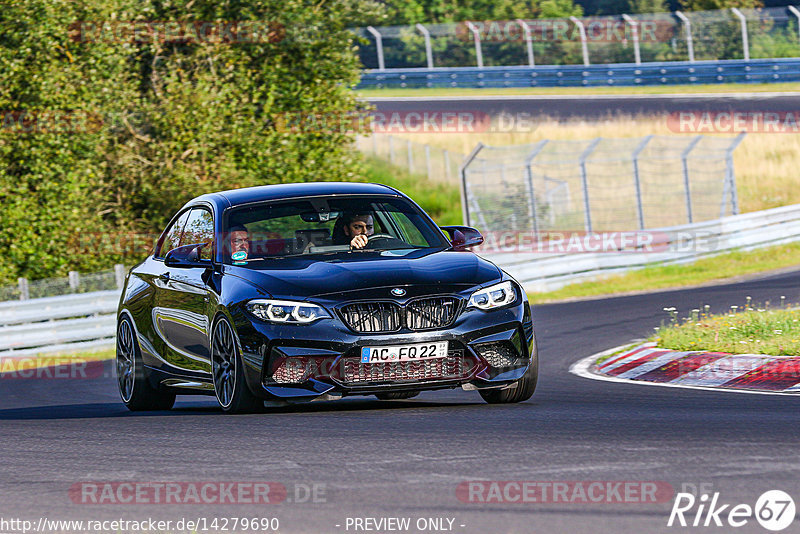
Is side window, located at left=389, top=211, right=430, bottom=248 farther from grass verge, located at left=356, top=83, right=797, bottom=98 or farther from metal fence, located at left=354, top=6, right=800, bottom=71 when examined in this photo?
grass verge, located at left=356, top=83, right=797, bottom=98

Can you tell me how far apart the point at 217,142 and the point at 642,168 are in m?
15.6

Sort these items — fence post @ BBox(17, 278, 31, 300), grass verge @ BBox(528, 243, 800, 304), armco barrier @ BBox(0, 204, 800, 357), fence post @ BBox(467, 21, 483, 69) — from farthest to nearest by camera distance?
fence post @ BBox(467, 21, 483, 69)
grass verge @ BBox(528, 243, 800, 304)
fence post @ BBox(17, 278, 31, 300)
armco barrier @ BBox(0, 204, 800, 357)

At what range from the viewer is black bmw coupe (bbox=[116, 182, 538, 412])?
8.28 m

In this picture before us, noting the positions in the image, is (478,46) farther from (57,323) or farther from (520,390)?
(520,390)

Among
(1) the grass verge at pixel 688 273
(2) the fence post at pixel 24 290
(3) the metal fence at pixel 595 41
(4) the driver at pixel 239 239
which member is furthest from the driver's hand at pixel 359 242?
(3) the metal fence at pixel 595 41

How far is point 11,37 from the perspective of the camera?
2581cm

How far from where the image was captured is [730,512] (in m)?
5.20

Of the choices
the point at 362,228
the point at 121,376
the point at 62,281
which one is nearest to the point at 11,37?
the point at 62,281

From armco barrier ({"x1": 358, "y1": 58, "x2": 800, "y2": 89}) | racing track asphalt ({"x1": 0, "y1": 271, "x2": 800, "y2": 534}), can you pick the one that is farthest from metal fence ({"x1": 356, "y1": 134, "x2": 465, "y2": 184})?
racing track asphalt ({"x1": 0, "y1": 271, "x2": 800, "y2": 534})

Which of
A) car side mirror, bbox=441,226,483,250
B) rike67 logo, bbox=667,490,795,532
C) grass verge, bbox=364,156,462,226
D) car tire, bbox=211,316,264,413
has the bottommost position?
grass verge, bbox=364,156,462,226

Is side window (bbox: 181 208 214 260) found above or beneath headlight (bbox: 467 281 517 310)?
above

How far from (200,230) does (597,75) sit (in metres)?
39.3

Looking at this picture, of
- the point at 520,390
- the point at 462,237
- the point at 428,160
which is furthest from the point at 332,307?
the point at 428,160

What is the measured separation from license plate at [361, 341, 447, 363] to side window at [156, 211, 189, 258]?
9.56ft
